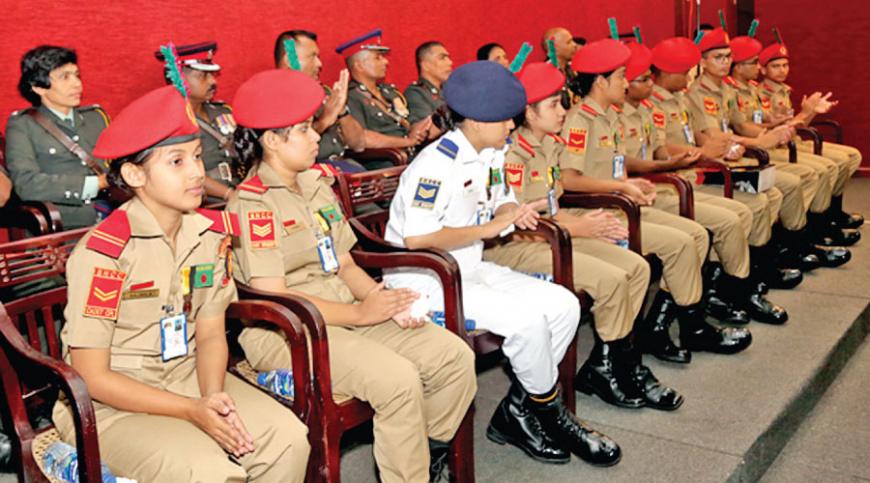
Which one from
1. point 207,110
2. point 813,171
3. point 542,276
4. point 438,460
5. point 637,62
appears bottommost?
point 813,171

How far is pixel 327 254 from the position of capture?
232 centimetres

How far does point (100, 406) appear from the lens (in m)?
1.75

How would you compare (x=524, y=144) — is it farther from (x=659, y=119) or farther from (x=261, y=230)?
(x=659, y=119)

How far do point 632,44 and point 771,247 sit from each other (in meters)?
1.33

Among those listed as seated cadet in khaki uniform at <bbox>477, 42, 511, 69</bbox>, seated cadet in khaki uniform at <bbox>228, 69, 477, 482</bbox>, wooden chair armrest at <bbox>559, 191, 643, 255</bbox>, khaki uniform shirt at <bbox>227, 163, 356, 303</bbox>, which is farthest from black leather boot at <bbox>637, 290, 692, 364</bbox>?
seated cadet in khaki uniform at <bbox>477, 42, 511, 69</bbox>

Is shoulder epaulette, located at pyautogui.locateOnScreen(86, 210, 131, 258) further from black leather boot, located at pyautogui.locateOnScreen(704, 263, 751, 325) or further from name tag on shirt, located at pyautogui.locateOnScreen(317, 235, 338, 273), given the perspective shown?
black leather boot, located at pyautogui.locateOnScreen(704, 263, 751, 325)

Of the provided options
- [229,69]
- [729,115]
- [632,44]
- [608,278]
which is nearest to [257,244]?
[608,278]

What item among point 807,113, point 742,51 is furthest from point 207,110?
point 807,113

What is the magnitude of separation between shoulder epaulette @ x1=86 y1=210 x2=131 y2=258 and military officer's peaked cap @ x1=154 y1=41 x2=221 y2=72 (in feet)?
6.09

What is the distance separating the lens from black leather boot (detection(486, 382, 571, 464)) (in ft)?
8.27

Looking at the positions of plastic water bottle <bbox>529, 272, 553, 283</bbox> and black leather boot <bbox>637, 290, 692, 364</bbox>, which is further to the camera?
black leather boot <bbox>637, 290, 692, 364</bbox>

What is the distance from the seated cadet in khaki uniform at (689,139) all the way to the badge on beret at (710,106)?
0.14 metres

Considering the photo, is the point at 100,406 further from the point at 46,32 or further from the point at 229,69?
the point at 229,69

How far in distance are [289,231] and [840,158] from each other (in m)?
4.57
